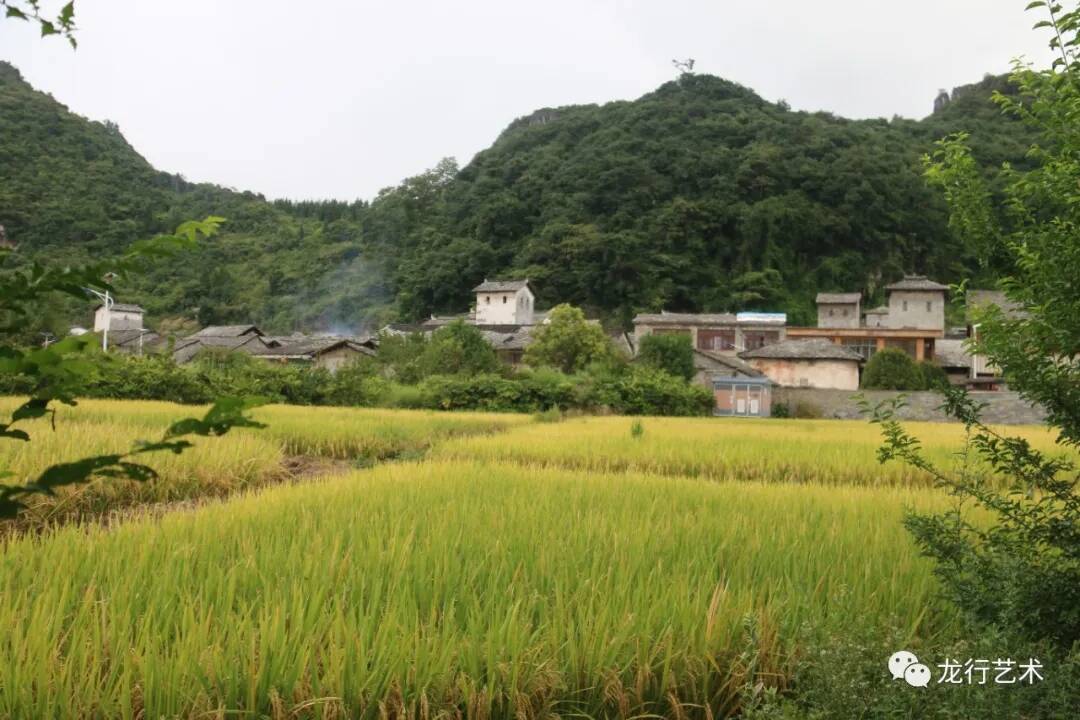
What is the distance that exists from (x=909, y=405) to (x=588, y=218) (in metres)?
33.9

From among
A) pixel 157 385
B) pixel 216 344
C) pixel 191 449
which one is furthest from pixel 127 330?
pixel 191 449

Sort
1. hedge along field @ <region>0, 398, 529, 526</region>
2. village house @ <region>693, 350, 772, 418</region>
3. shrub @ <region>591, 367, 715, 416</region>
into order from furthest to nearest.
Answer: village house @ <region>693, 350, 772, 418</region>, shrub @ <region>591, 367, 715, 416</region>, hedge along field @ <region>0, 398, 529, 526</region>

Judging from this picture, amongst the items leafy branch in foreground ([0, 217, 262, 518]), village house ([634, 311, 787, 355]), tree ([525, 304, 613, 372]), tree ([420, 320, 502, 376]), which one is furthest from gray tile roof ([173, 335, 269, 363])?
leafy branch in foreground ([0, 217, 262, 518])

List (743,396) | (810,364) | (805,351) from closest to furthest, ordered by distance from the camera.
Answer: (743,396) → (810,364) → (805,351)

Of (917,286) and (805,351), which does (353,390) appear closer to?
(805,351)

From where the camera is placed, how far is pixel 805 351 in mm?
29438

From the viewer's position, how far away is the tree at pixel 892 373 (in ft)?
88.1

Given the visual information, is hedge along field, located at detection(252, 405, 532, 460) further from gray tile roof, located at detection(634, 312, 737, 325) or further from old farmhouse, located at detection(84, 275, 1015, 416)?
gray tile roof, located at detection(634, 312, 737, 325)

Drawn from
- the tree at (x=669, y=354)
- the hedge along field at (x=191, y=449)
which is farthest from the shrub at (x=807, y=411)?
the hedge along field at (x=191, y=449)

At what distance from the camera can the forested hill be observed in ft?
147

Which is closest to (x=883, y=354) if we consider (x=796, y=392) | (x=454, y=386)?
(x=796, y=392)

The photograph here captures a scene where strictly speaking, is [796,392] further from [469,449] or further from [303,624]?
[303,624]

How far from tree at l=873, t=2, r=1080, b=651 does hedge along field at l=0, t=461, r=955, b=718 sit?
20.8 inches

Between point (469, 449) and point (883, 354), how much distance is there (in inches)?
938
